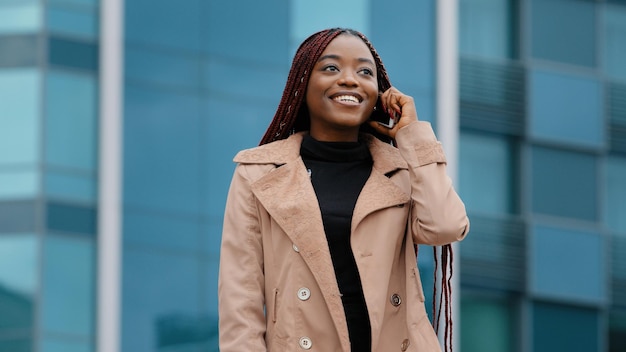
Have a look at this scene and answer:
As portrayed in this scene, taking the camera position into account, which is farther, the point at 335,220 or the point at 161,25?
the point at 161,25

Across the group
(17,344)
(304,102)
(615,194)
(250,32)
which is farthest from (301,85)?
(615,194)

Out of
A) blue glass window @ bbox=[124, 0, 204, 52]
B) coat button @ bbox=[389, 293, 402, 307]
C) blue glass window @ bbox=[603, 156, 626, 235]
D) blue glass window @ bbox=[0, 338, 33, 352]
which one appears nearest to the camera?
coat button @ bbox=[389, 293, 402, 307]

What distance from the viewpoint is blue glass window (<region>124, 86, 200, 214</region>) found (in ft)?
90.5

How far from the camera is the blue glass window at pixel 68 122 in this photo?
2738 centimetres

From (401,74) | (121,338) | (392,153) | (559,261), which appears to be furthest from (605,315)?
(392,153)

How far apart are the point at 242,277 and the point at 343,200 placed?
541mm

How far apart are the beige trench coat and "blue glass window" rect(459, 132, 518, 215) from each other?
72.8 ft

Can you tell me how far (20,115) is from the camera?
89.5 ft

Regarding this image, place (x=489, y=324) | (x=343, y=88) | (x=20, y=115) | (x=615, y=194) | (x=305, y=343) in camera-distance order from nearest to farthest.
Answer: (x=305, y=343) < (x=343, y=88) < (x=20, y=115) < (x=489, y=324) < (x=615, y=194)

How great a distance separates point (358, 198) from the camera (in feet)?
27.8

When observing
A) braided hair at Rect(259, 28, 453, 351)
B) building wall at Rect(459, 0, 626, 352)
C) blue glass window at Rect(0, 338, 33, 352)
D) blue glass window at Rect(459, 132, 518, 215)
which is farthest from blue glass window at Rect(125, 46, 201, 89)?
braided hair at Rect(259, 28, 453, 351)

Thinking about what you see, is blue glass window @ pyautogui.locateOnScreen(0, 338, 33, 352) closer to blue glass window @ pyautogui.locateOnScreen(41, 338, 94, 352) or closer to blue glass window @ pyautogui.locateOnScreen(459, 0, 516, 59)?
blue glass window @ pyautogui.locateOnScreen(41, 338, 94, 352)

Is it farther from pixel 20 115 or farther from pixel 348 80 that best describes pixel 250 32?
pixel 348 80

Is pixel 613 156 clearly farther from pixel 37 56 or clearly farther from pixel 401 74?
pixel 37 56
